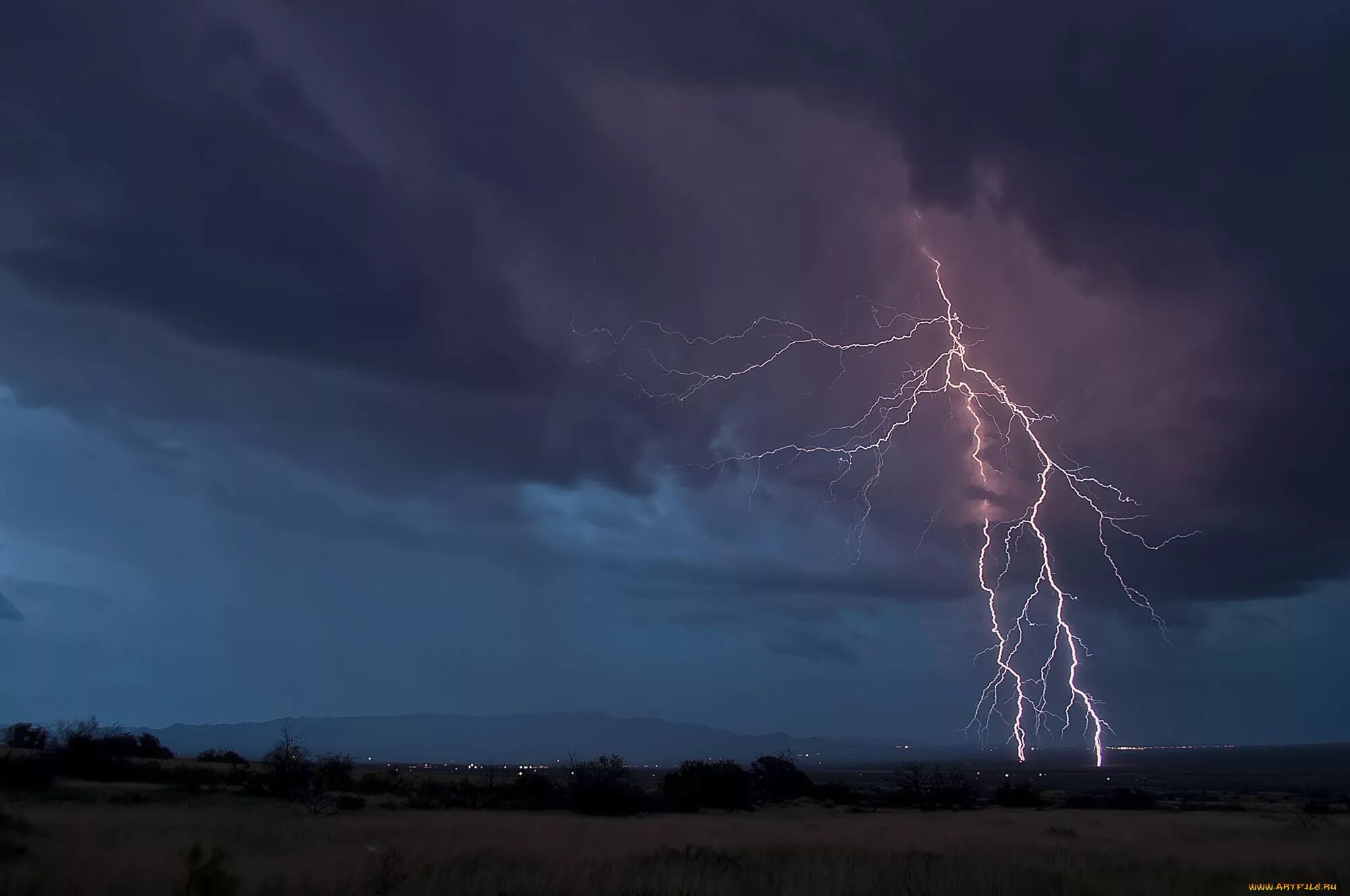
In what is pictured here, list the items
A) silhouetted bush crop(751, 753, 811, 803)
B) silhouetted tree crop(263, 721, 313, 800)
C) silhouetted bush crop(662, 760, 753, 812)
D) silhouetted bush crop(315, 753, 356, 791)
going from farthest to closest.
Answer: silhouetted bush crop(751, 753, 811, 803), silhouetted bush crop(662, 760, 753, 812), silhouetted bush crop(315, 753, 356, 791), silhouetted tree crop(263, 721, 313, 800)

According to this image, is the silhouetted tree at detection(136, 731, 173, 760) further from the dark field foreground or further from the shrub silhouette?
the dark field foreground

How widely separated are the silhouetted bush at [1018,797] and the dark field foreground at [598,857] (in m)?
18.1

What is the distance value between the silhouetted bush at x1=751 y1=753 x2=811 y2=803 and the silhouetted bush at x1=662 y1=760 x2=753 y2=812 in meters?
4.21

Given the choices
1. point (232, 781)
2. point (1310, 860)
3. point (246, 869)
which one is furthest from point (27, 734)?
point (1310, 860)

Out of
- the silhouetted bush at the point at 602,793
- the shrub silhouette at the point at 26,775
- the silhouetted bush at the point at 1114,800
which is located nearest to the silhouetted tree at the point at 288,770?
the shrub silhouette at the point at 26,775

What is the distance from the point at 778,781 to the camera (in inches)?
1762

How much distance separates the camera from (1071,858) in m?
13.6

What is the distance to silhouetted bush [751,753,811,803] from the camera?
42.5 meters

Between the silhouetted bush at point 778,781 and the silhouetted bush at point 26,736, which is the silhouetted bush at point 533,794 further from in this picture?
the silhouetted bush at point 26,736

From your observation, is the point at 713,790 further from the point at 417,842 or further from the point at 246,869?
the point at 246,869

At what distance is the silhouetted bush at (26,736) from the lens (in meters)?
44.6

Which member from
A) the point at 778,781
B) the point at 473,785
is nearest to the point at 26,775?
the point at 473,785

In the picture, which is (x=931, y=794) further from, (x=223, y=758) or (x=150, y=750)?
(x=150, y=750)

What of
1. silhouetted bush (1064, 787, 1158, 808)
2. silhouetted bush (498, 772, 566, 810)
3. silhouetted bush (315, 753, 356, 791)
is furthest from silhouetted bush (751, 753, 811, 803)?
silhouetted bush (315, 753, 356, 791)
